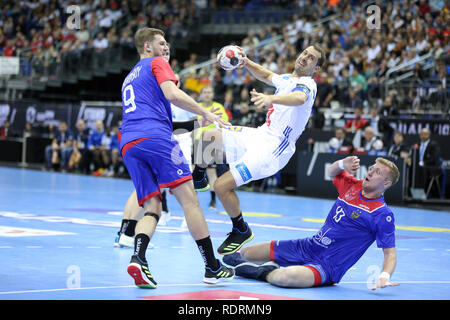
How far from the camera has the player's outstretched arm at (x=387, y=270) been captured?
6262 mm

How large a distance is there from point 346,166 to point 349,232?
616 millimetres

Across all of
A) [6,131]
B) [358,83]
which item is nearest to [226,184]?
[358,83]

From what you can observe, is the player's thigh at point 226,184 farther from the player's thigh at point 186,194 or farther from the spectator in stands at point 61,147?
the spectator in stands at point 61,147

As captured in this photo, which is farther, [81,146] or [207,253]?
[81,146]

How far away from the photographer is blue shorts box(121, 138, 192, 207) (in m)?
6.60

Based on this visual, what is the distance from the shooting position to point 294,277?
6641 millimetres

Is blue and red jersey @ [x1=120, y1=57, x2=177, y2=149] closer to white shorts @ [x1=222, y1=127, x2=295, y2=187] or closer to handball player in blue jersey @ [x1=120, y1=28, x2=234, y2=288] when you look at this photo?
handball player in blue jersey @ [x1=120, y1=28, x2=234, y2=288]

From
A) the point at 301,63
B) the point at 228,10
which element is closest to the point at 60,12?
the point at 228,10

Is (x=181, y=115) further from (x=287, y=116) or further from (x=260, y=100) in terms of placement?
(x=260, y=100)

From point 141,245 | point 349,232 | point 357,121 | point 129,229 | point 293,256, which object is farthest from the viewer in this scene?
point 357,121

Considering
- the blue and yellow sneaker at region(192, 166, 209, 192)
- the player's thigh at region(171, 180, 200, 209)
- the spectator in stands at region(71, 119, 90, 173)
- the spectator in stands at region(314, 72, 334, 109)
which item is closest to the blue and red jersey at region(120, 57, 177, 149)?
the player's thigh at region(171, 180, 200, 209)

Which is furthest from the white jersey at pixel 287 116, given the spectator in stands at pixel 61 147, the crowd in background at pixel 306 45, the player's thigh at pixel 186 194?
the spectator in stands at pixel 61 147

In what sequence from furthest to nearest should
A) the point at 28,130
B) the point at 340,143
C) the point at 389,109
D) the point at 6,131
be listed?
1. the point at 6,131
2. the point at 28,130
3. the point at 389,109
4. the point at 340,143
